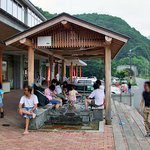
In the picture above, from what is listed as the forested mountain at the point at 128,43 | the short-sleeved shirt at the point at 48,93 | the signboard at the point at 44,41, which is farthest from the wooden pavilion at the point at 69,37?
the forested mountain at the point at 128,43

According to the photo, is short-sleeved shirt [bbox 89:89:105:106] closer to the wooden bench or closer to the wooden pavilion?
the wooden pavilion

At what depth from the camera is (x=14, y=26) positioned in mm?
10156

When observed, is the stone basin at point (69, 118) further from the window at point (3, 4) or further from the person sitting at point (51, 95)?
the window at point (3, 4)

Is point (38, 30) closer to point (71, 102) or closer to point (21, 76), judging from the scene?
point (71, 102)

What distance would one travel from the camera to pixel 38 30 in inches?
281

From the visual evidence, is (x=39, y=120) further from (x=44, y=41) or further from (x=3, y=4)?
(x=3, y=4)

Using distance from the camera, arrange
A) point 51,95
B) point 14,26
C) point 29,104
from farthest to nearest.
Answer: point 14,26
point 51,95
point 29,104

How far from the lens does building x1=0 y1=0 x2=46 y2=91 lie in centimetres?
981

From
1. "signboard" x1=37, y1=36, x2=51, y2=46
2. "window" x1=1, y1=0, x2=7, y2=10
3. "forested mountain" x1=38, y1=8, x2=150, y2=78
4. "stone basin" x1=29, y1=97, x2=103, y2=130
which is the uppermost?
"forested mountain" x1=38, y1=8, x2=150, y2=78

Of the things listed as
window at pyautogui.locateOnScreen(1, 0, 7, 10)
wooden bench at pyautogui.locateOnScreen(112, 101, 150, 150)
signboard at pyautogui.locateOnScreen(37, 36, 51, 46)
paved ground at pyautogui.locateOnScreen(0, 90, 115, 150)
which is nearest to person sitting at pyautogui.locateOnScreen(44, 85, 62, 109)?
signboard at pyautogui.locateOnScreen(37, 36, 51, 46)

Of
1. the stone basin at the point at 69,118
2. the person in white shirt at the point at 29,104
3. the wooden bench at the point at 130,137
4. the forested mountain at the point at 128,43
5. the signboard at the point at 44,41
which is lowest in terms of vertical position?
the wooden bench at the point at 130,137

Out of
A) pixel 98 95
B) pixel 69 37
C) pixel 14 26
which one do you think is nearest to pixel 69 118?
pixel 98 95

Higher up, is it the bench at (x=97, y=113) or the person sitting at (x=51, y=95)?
the person sitting at (x=51, y=95)

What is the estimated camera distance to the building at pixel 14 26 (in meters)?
9.81
